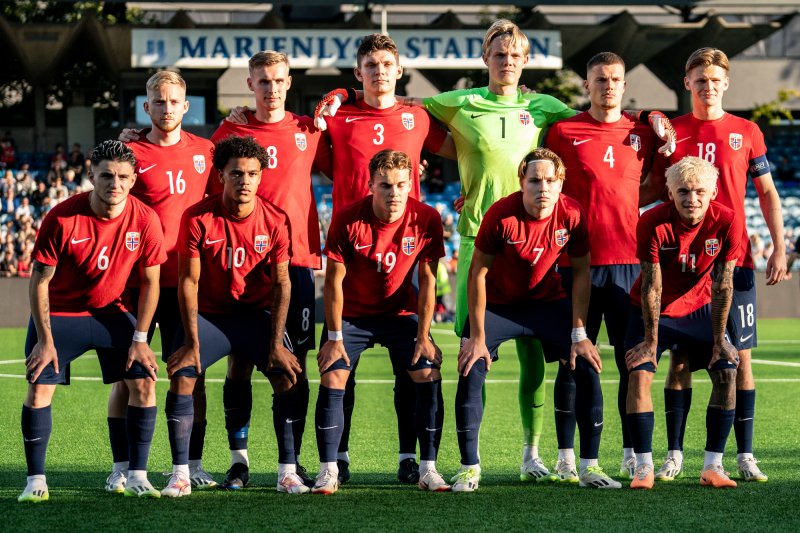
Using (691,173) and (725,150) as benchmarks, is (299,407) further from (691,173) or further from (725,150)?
(725,150)

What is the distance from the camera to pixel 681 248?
6.43 m

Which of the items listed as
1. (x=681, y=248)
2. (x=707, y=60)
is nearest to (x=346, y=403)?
(x=681, y=248)

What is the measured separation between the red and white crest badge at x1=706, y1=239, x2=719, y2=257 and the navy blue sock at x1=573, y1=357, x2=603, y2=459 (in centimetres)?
92

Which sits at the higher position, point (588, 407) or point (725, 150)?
point (725, 150)

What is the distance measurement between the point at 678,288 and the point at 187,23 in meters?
22.8

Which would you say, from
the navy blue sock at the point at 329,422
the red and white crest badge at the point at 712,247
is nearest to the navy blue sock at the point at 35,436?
the navy blue sock at the point at 329,422

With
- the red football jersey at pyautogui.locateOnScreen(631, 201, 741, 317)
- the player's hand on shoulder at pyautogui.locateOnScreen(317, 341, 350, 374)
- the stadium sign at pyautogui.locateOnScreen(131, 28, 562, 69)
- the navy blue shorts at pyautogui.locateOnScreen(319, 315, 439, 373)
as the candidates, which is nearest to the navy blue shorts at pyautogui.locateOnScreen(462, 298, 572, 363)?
the navy blue shorts at pyautogui.locateOnScreen(319, 315, 439, 373)

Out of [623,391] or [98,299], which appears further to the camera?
[623,391]

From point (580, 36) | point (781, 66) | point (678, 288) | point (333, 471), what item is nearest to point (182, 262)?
point (333, 471)

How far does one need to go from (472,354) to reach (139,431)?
1819 millimetres

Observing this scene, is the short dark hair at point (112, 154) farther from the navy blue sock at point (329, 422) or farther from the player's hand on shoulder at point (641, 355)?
the player's hand on shoulder at point (641, 355)

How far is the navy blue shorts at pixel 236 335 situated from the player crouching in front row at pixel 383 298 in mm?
321

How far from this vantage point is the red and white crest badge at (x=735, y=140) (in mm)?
6793

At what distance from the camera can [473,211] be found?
272 inches
